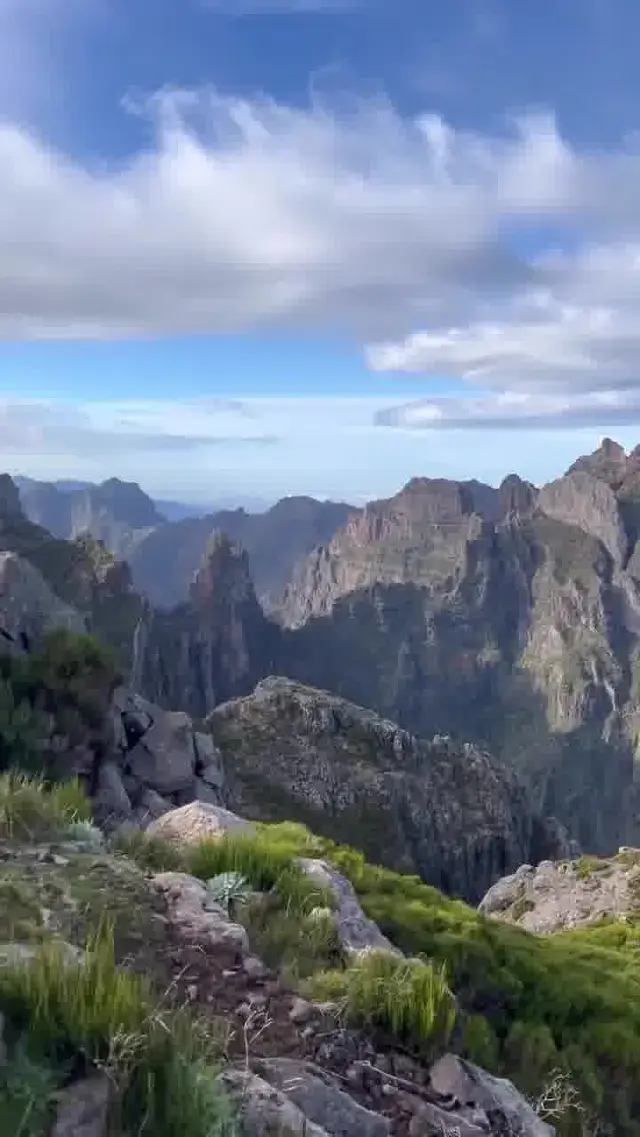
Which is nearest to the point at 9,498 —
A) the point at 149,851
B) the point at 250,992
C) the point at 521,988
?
the point at 521,988

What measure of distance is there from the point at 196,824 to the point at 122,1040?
5.59 metres

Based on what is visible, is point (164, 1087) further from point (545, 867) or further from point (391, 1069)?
point (545, 867)

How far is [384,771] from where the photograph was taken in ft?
207

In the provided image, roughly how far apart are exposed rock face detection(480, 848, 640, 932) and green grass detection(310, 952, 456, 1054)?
944 inches

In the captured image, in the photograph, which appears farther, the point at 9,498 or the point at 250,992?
the point at 9,498

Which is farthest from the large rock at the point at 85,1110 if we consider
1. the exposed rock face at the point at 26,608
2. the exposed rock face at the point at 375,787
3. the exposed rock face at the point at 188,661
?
the exposed rock face at the point at 188,661

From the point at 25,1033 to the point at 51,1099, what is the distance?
34cm

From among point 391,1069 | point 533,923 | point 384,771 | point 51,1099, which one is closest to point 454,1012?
point 391,1069

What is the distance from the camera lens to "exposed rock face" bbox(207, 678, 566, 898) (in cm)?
5581

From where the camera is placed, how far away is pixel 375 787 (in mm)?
60469

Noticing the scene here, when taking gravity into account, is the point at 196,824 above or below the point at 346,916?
above

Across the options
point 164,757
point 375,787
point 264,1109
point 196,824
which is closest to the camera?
point 264,1109

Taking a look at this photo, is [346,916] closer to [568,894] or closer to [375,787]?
[568,894]

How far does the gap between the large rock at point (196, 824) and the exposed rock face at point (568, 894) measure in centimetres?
2113
